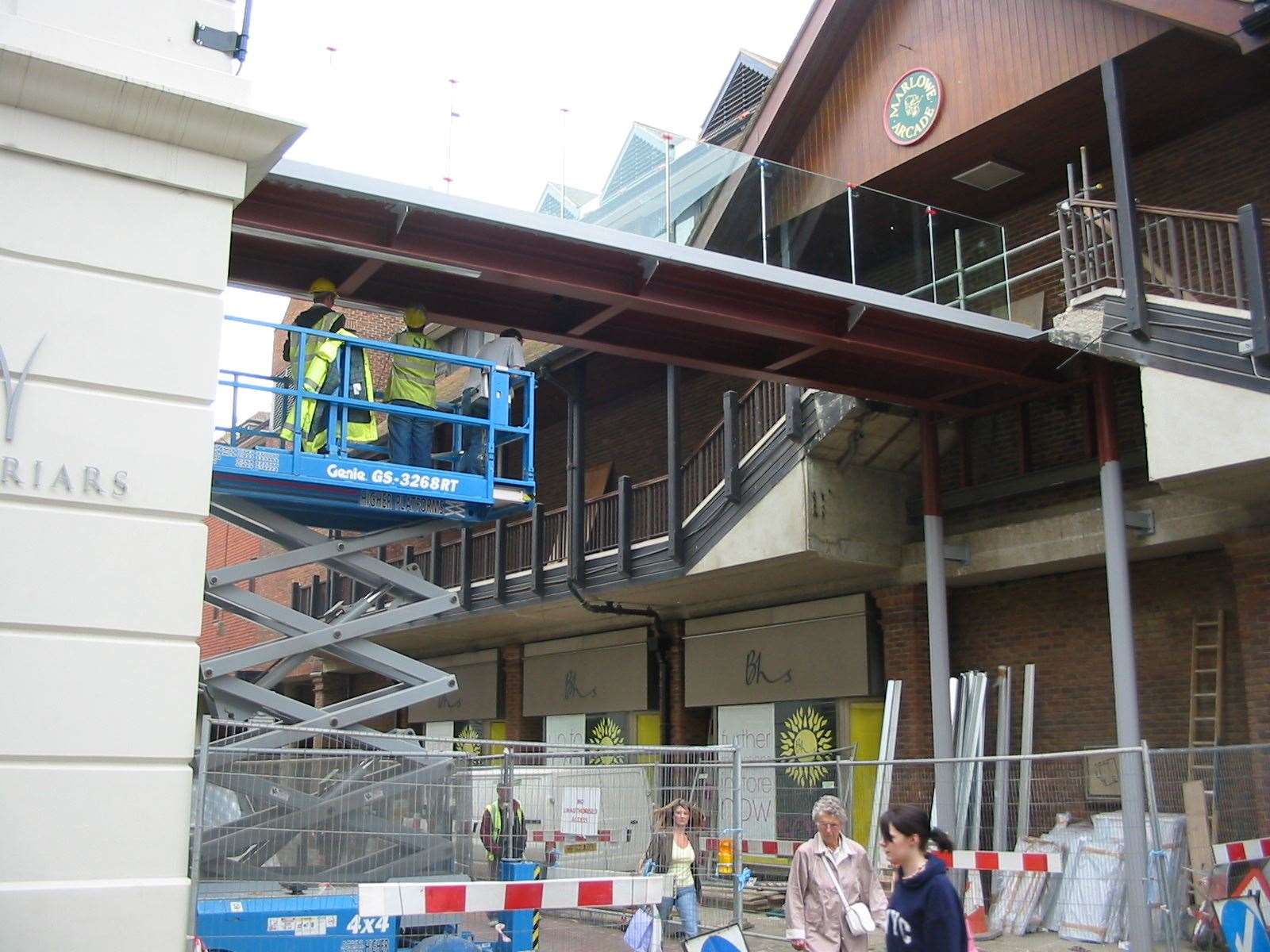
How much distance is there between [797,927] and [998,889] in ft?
18.2

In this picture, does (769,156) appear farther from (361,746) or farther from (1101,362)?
(361,746)

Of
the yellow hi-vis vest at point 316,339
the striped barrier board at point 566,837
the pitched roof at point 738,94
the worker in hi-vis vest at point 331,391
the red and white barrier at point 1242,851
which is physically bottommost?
the red and white barrier at point 1242,851

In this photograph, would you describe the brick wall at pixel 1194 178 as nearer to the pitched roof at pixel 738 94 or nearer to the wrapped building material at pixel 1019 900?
the wrapped building material at pixel 1019 900

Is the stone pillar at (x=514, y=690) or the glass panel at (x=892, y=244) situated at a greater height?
the glass panel at (x=892, y=244)

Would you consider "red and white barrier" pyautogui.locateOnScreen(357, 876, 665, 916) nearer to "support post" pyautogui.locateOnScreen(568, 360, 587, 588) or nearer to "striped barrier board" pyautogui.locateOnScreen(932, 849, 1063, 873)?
"striped barrier board" pyautogui.locateOnScreen(932, 849, 1063, 873)

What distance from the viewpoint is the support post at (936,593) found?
48.2 feet

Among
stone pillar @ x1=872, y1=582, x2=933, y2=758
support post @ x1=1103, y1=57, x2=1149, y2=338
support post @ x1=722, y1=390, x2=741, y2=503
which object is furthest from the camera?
support post @ x1=722, y1=390, x2=741, y2=503

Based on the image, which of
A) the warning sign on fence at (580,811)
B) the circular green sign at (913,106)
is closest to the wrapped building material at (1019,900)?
the warning sign on fence at (580,811)

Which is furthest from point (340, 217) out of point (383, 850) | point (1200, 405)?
point (1200, 405)

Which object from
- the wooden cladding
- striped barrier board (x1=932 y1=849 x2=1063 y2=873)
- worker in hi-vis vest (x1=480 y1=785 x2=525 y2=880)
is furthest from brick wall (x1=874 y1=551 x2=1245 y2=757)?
worker in hi-vis vest (x1=480 y1=785 x2=525 y2=880)

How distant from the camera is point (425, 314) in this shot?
40.0 ft

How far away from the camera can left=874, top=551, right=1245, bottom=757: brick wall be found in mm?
13461

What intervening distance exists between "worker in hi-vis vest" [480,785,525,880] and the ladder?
7.88 meters

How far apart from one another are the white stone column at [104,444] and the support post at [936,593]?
10785 millimetres
